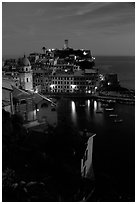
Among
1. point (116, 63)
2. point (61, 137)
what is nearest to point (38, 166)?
point (61, 137)

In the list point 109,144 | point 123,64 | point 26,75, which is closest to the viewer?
point 123,64

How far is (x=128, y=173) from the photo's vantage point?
273 cm

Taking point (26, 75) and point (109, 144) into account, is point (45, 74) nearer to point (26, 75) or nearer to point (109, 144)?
point (26, 75)

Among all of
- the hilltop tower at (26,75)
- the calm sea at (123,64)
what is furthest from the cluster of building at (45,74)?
the calm sea at (123,64)

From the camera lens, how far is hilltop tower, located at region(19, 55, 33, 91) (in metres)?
2.28

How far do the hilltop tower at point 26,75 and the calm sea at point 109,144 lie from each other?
0.40 m

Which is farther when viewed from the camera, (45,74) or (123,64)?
(45,74)

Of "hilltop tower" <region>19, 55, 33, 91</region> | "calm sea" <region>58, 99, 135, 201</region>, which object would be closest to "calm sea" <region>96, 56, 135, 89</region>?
"calm sea" <region>58, 99, 135, 201</region>

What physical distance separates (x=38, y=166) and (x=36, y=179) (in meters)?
0.11

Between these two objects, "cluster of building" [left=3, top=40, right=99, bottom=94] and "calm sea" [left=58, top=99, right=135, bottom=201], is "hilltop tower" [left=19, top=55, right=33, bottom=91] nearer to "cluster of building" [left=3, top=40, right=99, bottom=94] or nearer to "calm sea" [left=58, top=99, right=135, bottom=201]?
"cluster of building" [left=3, top=40, right=99, bottom=94]

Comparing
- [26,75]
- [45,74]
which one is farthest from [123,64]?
[26,75]

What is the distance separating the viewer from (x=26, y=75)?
2.40m

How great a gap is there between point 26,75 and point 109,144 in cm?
139

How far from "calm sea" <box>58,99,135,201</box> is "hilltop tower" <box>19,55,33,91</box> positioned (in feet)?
1.30
